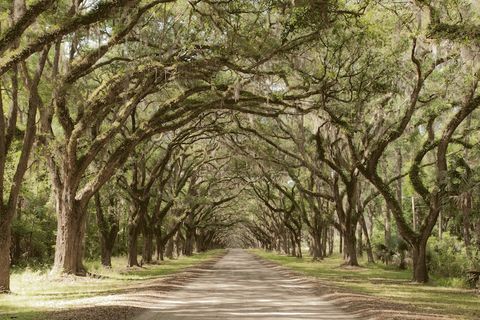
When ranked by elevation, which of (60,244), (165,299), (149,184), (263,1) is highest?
(263,1)

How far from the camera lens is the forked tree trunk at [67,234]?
18625 millimetres

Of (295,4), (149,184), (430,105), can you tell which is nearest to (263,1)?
(295,4)

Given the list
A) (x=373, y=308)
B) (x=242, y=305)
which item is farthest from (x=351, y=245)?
(x=242, y=305)

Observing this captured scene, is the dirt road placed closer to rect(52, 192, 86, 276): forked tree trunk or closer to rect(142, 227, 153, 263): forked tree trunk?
rect(52, 192, 86, 276): forked tree trunk

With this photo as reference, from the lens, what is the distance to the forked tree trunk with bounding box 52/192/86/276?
1862 centimetres

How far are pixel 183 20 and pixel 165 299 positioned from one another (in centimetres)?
885

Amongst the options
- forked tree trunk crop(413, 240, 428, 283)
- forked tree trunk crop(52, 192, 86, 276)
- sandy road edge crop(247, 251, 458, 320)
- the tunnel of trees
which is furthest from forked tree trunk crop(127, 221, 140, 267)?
sandy road edge crop(247, 251, 458, 320)

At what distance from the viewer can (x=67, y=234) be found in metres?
18.7

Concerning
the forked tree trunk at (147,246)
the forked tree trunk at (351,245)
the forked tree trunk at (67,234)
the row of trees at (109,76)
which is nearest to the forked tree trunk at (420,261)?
the row of trees at (109,76)

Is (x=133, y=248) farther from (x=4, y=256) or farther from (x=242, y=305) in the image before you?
(x=242, y=305)

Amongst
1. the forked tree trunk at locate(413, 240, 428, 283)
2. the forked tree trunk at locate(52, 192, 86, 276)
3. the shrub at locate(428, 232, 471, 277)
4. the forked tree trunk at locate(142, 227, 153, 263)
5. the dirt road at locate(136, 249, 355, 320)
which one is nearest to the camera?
the dirt road at locate(136, 249, 355, 320)

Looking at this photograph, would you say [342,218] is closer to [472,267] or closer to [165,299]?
[472,267]

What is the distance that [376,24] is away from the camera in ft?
55.1

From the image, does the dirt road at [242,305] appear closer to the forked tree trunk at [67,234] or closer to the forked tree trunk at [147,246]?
the forked tree trunk at [67,234]
